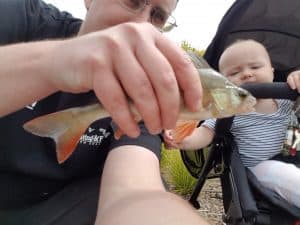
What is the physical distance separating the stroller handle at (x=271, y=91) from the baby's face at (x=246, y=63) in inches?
23.4

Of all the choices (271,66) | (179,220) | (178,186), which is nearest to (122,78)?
(179,220)

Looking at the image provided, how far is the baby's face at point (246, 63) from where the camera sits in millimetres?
2904

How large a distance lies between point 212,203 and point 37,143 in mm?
2929

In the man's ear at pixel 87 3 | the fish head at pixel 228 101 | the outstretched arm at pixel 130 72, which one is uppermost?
the outstretched arm at pixel 130 72

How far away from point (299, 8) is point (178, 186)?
2.37 meters

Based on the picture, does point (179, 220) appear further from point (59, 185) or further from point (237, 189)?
point (237, 189)

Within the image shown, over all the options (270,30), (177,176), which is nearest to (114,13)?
(270,30)

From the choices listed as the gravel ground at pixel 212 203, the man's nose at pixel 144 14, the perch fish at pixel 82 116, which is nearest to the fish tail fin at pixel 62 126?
the perch fish at pixel 82 116

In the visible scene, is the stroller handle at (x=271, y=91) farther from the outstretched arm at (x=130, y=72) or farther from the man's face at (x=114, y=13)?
the outstretched arm at (x=130, y=72)

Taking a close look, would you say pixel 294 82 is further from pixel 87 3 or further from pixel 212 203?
pixel 212 203

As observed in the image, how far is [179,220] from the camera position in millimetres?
1144

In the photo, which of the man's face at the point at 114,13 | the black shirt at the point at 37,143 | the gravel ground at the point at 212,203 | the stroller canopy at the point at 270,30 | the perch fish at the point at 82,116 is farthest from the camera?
the gravel ground at the point at 212,203

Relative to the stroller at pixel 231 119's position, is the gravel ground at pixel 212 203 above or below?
below

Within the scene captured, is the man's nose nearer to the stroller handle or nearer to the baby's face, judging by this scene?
the stroller handle
